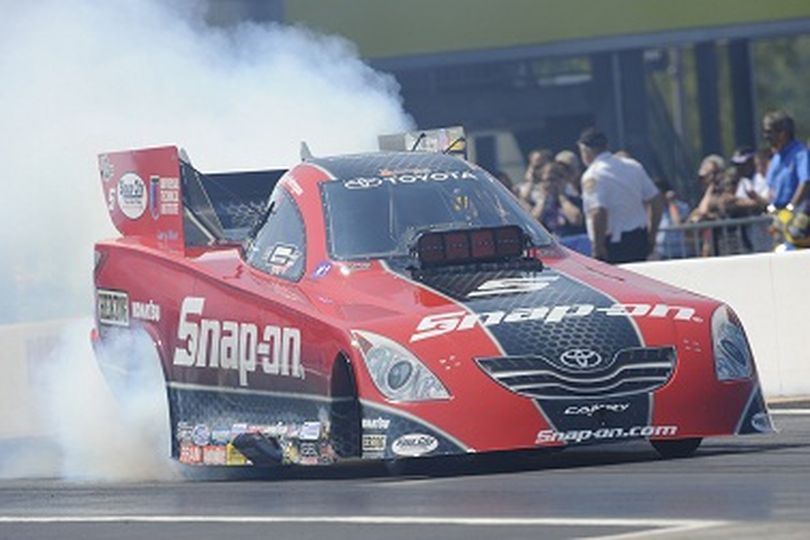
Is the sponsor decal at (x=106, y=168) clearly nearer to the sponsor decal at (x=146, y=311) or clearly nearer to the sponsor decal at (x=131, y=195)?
the sponsor decal at (x=131, y=195)

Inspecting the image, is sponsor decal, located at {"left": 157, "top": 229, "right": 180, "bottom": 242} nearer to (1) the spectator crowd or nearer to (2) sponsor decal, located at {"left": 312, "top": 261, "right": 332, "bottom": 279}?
(2) sponsor decal, located at {"left": 312, "top": 261, "right": 332, "bottom": 279}

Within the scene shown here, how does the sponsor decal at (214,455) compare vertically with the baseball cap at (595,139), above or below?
below

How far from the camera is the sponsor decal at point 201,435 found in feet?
39.7

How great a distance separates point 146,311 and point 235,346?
1.11m

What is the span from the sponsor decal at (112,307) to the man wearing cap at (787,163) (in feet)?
22.2

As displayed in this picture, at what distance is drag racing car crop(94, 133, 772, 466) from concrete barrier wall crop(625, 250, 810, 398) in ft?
10.5

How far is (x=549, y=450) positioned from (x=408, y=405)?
4.12 feet

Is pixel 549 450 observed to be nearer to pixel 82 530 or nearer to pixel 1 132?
pixel 82 530

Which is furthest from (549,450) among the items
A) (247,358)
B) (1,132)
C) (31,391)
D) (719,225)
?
(719,225)

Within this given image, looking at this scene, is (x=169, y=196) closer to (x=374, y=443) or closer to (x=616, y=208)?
(x=374, y=443)

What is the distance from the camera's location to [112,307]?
528 inches

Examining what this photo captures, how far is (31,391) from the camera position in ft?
52.2

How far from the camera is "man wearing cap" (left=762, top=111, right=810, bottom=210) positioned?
1870 centimetres

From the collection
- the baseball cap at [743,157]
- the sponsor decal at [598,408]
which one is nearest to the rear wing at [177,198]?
the sponsor decal at [598,408]
